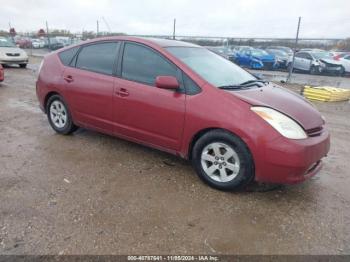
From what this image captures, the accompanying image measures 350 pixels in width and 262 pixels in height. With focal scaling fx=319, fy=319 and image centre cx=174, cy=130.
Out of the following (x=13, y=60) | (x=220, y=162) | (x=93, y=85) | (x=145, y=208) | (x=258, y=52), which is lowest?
(x=145, y=208)

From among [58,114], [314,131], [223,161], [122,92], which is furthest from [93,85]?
[314,131]

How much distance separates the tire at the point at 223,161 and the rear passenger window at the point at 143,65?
3.01 feet

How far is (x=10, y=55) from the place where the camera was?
14781 mm

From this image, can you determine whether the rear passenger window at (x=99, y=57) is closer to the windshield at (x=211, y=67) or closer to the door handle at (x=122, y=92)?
the door handle at (x=122, y=92)

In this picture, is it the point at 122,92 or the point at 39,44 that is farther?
the point at 39,44

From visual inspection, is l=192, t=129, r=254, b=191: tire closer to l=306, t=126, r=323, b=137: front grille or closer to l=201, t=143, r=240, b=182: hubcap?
l=201, t=143, r=240, b=182: hubcap

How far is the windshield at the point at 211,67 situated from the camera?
12.4ft

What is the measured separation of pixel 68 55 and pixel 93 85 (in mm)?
900

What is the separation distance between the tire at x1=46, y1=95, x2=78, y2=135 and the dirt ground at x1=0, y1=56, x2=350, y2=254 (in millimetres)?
452

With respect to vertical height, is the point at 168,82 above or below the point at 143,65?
below

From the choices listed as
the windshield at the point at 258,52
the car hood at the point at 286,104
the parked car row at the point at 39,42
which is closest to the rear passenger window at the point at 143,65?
the car hood at the point at 286,104

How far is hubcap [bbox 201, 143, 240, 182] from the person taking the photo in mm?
3377

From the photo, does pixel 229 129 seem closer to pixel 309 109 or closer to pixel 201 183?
pixel 201 183

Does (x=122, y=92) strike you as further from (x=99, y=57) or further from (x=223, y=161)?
(x=223, y=161)
